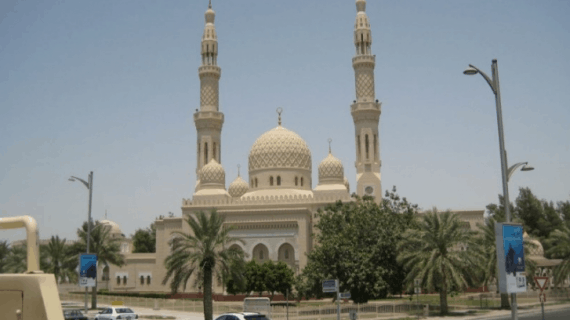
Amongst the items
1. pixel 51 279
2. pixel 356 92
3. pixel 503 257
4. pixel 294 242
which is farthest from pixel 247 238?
pixel 51 279

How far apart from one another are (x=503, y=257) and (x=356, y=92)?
46.7 m

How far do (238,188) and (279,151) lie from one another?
735 centimetres

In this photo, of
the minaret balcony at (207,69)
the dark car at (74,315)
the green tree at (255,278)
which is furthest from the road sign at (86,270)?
the minaret balcony at (207,69)

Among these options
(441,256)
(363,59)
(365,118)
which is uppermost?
(363,59)

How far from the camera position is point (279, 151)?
2352 inches

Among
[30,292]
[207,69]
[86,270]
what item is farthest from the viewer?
[207,69]

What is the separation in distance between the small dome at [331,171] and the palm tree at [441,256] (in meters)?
23.2

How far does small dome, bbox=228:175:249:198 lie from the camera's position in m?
63.9

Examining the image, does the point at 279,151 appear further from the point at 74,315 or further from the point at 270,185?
the point at 74,315

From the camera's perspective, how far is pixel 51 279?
3.36m

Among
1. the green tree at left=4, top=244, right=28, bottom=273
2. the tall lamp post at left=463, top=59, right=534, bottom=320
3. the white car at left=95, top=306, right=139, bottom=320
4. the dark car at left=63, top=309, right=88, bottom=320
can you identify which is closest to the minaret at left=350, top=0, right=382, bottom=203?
the white car at left=95, top=306, right=139, bottom=320

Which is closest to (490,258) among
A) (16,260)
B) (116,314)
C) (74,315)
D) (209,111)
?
(116,314)

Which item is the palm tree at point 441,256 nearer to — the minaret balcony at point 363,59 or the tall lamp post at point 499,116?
the tall lamp post at point 499,116

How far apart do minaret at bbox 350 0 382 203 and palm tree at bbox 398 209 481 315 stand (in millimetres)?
21769
